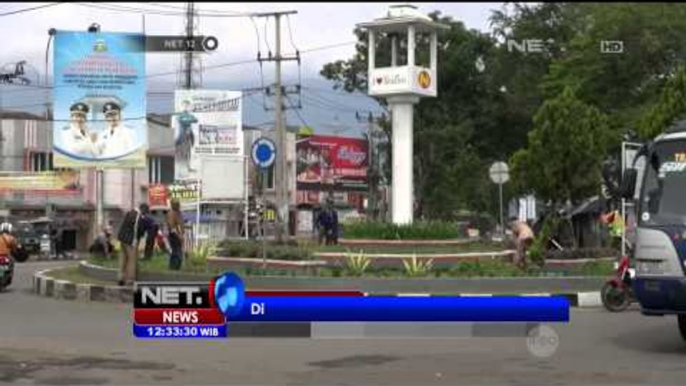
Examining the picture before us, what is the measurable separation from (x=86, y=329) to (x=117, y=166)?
20.2 meters

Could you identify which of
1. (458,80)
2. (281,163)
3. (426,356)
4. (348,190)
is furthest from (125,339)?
(348,190)

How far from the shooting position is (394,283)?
60.2 ft

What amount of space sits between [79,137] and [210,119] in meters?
10.6

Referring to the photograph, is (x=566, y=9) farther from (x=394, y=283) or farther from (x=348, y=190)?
(x=394, y=283)

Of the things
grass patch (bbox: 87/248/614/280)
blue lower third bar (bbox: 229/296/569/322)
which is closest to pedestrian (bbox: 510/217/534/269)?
grass patch (bbox: 87/248/614/280)

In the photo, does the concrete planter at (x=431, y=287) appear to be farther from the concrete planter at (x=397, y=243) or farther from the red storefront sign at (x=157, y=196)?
the red storefront sign at (x=157, y=196)

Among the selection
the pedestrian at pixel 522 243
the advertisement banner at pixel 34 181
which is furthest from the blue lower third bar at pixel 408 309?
the advertisement banner at pixel 34 181

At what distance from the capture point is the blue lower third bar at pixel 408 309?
29.3ft

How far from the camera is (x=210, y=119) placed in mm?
43094

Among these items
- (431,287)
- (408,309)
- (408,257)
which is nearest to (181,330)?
(408,309)

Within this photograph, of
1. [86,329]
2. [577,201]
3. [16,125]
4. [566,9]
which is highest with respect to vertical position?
[566,9]

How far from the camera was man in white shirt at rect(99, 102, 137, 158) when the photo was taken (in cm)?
3294

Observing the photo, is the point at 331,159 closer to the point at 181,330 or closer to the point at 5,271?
Result: the point at 5,271

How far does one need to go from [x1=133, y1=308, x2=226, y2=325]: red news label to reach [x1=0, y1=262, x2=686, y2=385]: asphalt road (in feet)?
3.51
